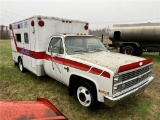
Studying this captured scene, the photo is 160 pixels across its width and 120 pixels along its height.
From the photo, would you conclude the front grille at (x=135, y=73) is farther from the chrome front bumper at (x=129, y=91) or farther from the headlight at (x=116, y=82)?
the chrome front bumper at (x=129, y=91)

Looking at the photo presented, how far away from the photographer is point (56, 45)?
5.39 m

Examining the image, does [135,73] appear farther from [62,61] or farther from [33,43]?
[33,43]

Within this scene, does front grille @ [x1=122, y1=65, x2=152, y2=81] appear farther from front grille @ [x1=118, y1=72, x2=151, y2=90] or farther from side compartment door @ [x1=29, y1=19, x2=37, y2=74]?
side compartment door @ [x1=29, y1=19, x2=37, y2=74]

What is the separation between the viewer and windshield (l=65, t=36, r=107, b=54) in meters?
5.07

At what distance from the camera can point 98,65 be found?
3.81 m

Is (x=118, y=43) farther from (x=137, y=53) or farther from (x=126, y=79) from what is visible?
(x=126, y=79)

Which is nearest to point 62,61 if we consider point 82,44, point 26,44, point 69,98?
point 82,44

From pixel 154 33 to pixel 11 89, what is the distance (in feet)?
36.1

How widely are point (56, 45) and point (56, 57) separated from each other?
0.43m

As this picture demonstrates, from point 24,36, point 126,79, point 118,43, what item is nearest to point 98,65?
point 126,79

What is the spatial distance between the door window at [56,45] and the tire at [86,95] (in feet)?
4.18

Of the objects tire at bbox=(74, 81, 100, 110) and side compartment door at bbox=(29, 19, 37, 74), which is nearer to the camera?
tire at bbox=(74, 81, 100, 110)

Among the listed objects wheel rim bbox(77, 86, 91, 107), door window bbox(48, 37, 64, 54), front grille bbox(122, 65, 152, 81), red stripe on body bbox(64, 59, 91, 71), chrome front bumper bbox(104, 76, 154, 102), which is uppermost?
door window bbox(48, 37, 64, 54)

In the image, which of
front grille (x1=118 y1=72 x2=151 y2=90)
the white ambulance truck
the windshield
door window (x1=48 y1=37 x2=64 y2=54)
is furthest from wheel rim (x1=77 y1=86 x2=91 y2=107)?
door window (x1=48 y1=37 x2=64 y2=54)
